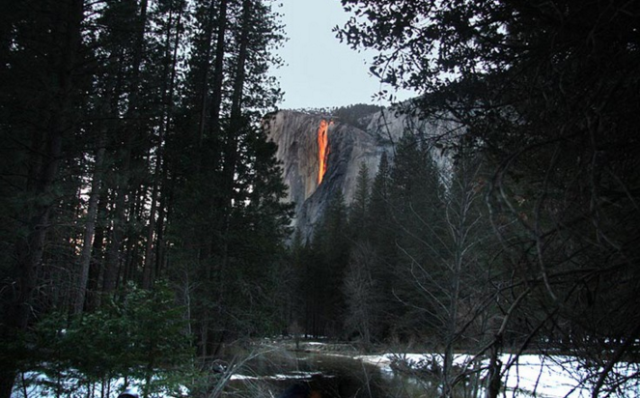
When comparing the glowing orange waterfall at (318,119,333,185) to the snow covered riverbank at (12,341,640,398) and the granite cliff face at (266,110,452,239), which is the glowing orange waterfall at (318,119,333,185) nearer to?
the granite cliff face at (266,110,452,239)

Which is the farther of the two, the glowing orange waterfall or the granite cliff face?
the glowing orange waterfall

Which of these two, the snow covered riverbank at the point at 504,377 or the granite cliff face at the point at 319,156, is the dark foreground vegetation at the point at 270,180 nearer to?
the snow covered riverbank at the point at 504,377

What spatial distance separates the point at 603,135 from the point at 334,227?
46.5 m

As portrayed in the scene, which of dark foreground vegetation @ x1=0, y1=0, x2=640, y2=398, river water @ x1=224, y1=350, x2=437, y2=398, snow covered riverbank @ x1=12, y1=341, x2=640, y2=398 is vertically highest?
dark foreground vegetation @ x1=0, y1=0, x2=640, y2=398

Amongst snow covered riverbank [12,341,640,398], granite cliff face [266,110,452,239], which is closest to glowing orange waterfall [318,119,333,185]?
granite cliff face [266,110,452,239]

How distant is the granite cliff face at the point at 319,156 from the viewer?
72750 mm

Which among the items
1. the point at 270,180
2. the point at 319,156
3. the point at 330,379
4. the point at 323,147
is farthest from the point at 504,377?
the point at 319,156

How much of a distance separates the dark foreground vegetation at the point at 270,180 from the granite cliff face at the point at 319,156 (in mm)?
50956

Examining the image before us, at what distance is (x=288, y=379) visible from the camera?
18219 millimetres

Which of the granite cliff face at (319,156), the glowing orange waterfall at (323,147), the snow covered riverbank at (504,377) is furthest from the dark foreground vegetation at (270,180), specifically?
the glowing orange waterfall at (323,147)

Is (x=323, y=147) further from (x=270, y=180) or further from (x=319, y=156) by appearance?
(x=270, y=180)

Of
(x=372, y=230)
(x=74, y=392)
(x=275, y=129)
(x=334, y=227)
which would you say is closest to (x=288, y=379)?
(x=74, y=392)

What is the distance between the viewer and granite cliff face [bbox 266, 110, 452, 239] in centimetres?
7275

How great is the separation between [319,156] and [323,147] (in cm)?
164
